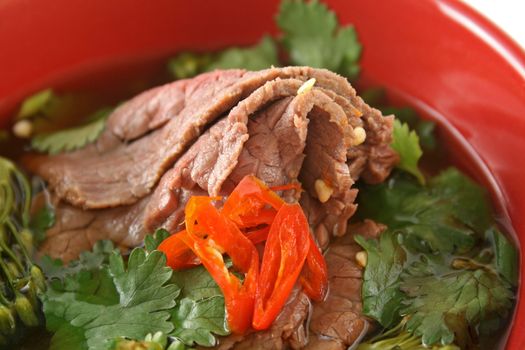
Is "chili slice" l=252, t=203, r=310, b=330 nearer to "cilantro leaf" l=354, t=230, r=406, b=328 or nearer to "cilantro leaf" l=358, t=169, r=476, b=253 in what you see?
"cilantro leaf" l=354, t=230, r=406, b=328

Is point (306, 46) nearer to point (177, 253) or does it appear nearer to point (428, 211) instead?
point (428, 211)

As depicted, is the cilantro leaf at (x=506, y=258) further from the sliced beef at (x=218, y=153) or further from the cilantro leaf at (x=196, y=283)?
the cilantro leaf at (x=196, y=283)

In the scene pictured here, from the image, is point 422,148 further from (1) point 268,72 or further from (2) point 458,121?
(1) point 268,72

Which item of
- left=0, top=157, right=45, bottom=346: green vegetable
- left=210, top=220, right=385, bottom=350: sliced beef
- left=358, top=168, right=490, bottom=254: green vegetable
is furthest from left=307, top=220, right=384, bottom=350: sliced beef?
left=0, top=157, right=45, bottom=346: green vegetable

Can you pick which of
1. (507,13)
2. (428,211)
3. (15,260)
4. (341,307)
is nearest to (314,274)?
(341,307)

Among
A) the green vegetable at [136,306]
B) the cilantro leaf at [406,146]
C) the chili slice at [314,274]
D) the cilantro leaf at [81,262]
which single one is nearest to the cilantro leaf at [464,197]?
the cilantro leaf at [406,146]

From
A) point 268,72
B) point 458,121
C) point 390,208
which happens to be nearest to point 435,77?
point 458,121

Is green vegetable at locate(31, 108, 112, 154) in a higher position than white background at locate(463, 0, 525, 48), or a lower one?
lower
